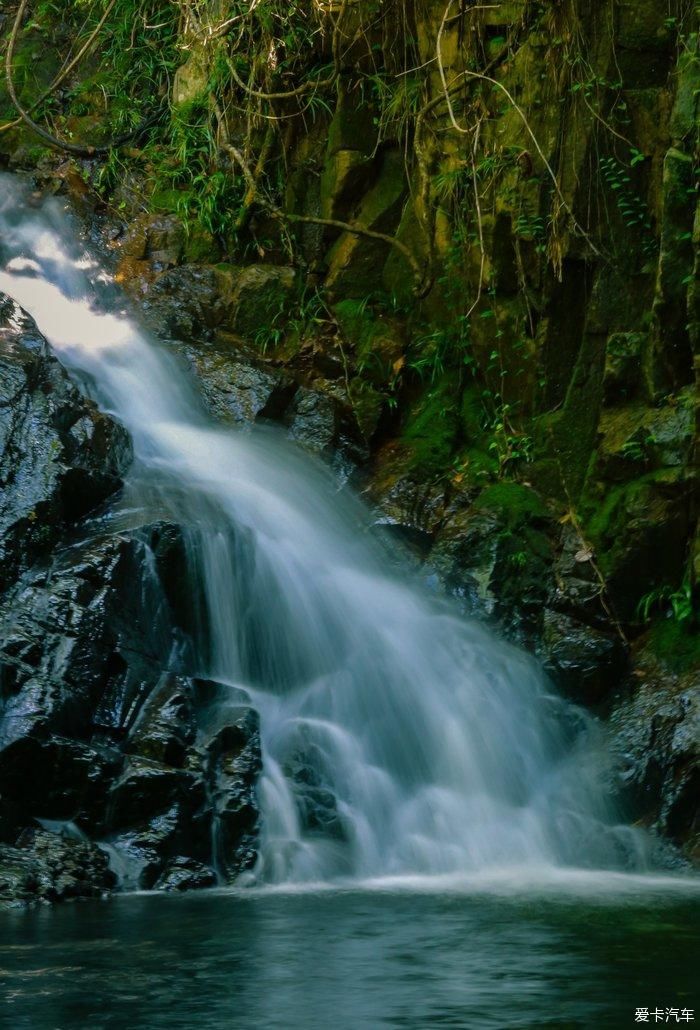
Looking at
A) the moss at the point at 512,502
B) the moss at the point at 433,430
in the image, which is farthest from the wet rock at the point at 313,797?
the moss at the point at 433,430

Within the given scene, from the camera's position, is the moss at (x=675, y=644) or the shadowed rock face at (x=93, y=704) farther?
the moss at (x=675, y=644)

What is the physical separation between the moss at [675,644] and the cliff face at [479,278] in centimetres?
2

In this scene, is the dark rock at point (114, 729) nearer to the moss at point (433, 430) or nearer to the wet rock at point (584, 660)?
the wet rock at point (584, 660)

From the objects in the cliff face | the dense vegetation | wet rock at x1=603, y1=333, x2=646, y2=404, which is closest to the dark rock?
the cliff face

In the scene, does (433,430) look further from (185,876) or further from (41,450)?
(185,876)

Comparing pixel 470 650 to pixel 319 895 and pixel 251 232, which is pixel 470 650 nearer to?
pixel 319 895

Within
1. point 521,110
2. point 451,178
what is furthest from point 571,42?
point 451,178

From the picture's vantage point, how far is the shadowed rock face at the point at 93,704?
460 centimetres

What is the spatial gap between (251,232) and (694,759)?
5.55 meters

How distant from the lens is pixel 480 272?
745cm

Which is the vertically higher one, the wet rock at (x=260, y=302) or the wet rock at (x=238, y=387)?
the wet rock at (x=260, y=302)

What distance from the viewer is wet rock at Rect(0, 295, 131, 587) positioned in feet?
18.1
